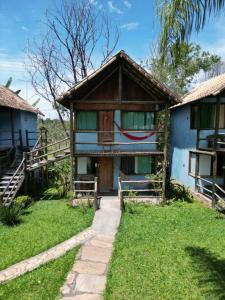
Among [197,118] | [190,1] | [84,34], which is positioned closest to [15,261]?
[190,1]

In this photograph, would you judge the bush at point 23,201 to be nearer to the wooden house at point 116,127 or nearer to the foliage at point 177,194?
the wooden house at point 116,127

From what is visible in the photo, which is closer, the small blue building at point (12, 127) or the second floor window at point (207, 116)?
the second floor window at point (207, 116)

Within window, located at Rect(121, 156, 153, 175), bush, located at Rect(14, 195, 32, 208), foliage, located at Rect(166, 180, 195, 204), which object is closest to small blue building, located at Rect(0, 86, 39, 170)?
bush, located at Rect(14, 195, 32, 208)

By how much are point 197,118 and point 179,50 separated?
13.1 meters

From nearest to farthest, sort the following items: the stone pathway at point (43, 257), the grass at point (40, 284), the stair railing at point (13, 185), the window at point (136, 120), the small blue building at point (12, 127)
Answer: the grass at point (40, 284), the stone pathway at point (43, 257), the stair railing at point (13, 185), the window at point (136, 120), the small blue building at point (12, 127)

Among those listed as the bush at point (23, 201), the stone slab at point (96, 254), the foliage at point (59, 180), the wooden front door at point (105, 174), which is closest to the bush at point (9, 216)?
the bush at point (23, 201)

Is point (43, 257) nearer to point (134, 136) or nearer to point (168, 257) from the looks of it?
point (168, 257)

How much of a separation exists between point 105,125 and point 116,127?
0.73 meters

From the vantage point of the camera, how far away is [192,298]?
278 inches

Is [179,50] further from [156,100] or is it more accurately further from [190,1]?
[156,100]

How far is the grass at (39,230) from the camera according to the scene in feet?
31.2

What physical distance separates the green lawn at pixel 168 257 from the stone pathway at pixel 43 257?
1518 mm

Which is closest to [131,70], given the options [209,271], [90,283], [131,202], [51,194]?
[131,202]

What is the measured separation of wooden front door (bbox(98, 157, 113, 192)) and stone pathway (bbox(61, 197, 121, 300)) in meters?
4.09
